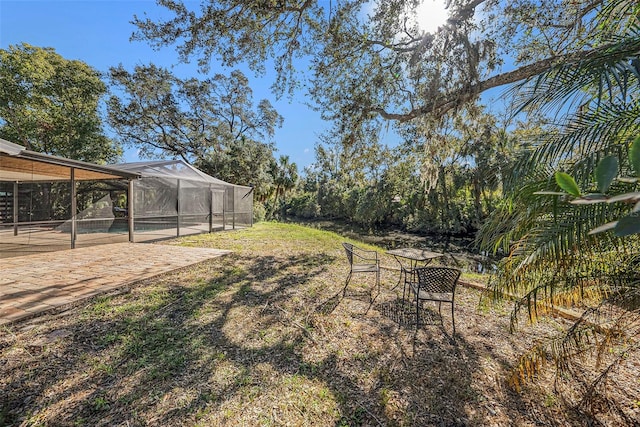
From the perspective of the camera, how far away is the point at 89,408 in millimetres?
2113

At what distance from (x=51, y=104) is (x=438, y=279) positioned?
20.5 metres

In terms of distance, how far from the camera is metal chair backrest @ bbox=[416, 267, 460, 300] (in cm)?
342

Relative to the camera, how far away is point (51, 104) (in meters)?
14.7

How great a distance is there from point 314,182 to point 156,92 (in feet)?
86.7

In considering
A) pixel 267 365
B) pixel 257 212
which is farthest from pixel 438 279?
pixel 257 212

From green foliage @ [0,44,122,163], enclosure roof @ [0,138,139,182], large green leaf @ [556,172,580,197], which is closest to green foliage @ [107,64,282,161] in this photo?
green foliage @ [0,44,122,163]

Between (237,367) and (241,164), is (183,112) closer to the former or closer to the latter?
(241,164)

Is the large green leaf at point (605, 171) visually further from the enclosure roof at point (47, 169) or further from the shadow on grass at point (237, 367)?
the enclosure roof at point (47, 169)

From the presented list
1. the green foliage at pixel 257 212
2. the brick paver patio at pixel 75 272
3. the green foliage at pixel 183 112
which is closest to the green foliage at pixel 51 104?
the green foliage at pixel 183 112

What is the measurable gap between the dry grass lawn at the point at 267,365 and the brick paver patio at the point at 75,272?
0.37 metres

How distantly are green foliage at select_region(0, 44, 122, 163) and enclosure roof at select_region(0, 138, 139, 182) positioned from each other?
7.64 m

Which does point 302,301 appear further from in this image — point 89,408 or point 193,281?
point 89,408

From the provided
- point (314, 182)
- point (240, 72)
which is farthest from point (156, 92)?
point (314, 182)

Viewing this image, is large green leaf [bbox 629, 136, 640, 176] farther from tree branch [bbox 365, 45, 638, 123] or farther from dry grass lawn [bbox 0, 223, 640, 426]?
tree branch [bbox 365, 45, 638, 123]
